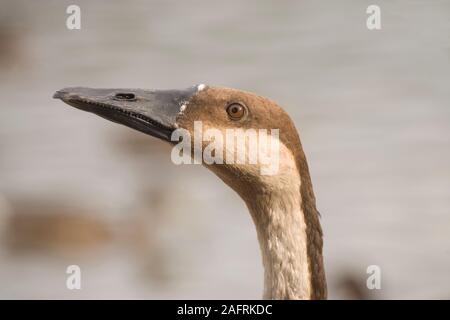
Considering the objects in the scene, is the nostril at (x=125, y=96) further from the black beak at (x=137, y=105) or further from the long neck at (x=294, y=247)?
the long neck at (x=294, y=247)

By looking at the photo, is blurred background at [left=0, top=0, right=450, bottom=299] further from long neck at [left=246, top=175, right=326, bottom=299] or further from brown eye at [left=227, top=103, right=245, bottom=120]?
brown eye at [left=227, top=103, right=245, bottom=120]

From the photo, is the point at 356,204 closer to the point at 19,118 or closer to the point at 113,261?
the point at 113,261

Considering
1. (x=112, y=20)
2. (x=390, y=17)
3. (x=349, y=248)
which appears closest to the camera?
(x=349, y=248)

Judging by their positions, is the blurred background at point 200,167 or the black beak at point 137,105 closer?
the black beak at point 137,105

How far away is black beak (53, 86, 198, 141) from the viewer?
15.3ft

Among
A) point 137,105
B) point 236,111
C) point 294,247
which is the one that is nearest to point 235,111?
point 236,111

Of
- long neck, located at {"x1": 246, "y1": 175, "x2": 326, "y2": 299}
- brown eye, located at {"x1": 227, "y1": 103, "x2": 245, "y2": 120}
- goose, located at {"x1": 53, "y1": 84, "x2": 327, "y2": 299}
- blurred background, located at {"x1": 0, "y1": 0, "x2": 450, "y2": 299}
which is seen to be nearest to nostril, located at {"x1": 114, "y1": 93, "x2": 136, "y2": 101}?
goose, located at {"x1": 53, "y1": 84, "x2": 327, "y2": 299}

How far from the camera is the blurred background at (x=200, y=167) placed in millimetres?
8125

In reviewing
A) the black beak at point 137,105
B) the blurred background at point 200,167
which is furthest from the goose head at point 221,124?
the blurred background at point 200,167

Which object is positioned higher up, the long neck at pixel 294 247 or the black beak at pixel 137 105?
the black beak at pixel 137 105

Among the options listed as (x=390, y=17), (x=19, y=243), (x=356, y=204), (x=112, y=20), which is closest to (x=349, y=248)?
(x=356, y=204)

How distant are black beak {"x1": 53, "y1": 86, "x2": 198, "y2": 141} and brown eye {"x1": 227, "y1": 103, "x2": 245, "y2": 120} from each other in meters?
0.20

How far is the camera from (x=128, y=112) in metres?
4.70

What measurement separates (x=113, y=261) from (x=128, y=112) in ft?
12.9
